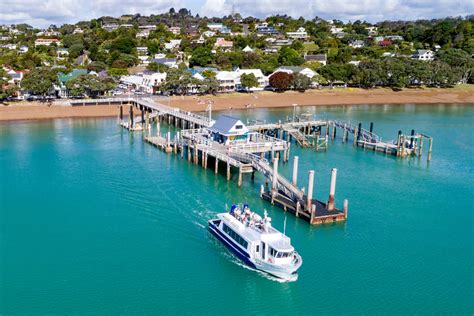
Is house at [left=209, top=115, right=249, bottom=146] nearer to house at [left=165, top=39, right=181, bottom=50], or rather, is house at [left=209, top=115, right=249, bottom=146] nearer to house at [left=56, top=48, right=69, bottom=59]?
house at [left=56, top=48, right=69, bottom=59]

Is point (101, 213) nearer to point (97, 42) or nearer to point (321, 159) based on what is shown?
point (321, 159)

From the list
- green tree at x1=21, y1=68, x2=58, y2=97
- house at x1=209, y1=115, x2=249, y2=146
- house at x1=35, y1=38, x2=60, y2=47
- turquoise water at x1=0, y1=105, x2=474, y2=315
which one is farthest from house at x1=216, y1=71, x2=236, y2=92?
house at x1=35, y1=38, x2=60, y2=47

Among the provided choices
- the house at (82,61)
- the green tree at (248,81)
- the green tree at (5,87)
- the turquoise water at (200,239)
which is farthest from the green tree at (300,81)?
the house at (82,61)

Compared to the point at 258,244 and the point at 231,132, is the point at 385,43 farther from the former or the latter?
the point at 258,244

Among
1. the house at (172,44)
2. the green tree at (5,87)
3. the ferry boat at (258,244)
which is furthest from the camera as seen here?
the house at (172,44)

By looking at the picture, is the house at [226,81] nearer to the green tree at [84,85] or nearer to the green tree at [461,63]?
the green tree at [84,85]
